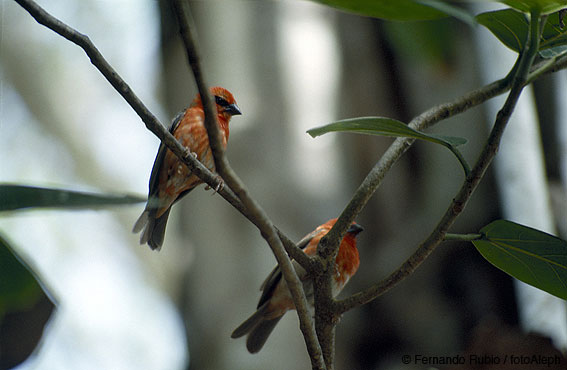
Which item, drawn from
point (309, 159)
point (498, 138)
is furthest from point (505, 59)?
point (498, 138)

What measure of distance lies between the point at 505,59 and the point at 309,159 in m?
1.93

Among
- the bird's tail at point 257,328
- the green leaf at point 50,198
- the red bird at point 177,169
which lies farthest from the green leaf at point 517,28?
the bird's tail at point 257,328

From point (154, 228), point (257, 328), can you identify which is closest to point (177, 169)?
point (154, 228)

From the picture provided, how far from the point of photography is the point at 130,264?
9250 millimetres

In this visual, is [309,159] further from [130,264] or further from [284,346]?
[130,264]

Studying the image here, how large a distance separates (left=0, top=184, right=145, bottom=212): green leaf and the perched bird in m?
2.18

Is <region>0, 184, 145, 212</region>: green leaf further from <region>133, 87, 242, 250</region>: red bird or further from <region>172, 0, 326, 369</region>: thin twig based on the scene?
<region>133, 87, 242, 250</region>: red bird

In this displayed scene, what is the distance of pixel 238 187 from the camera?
106 cm

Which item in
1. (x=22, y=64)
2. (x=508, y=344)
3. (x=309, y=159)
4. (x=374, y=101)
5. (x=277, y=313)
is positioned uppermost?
(x=22, y=64)

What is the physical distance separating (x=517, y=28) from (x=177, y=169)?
2.09 m

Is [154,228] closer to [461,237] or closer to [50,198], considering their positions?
[461,237]

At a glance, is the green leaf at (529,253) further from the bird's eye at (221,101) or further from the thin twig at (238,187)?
the bird's eye at (221,101)

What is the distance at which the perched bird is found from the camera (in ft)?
10.3

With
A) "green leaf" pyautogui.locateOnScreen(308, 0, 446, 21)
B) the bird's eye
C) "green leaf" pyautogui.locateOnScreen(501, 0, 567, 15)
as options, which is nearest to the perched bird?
the bird's eye
